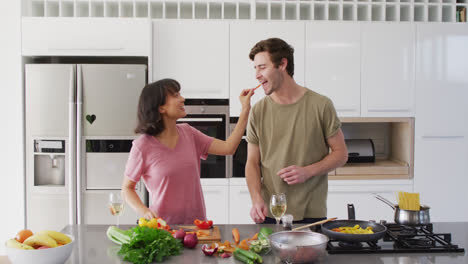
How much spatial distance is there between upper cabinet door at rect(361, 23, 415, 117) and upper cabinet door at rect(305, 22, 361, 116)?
0.08 meters

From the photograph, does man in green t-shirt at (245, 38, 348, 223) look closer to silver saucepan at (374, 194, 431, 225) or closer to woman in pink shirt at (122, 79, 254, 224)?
woman in pink shirt at (122, 79, 254, 224)

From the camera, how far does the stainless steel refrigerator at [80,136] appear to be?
341 centimetres

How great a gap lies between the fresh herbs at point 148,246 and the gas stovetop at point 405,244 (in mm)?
561

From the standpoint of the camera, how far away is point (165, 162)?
2.12 meters

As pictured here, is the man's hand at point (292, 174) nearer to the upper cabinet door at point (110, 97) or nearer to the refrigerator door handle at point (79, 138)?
the upper cabinet door at point (110, 97)

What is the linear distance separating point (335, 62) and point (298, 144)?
1665 millimetres

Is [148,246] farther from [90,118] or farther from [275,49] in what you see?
[90,118]

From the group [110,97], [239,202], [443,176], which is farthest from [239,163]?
[443,176]

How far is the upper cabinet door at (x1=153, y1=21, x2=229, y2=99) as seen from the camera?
11.7 ft

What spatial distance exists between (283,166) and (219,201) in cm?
147

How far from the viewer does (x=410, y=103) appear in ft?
12.3

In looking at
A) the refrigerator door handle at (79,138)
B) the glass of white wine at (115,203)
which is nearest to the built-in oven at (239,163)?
the refrigerator door handle at (79,138)

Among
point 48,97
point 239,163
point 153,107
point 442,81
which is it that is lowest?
point 239,163

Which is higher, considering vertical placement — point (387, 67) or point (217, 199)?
point (387, 67)
